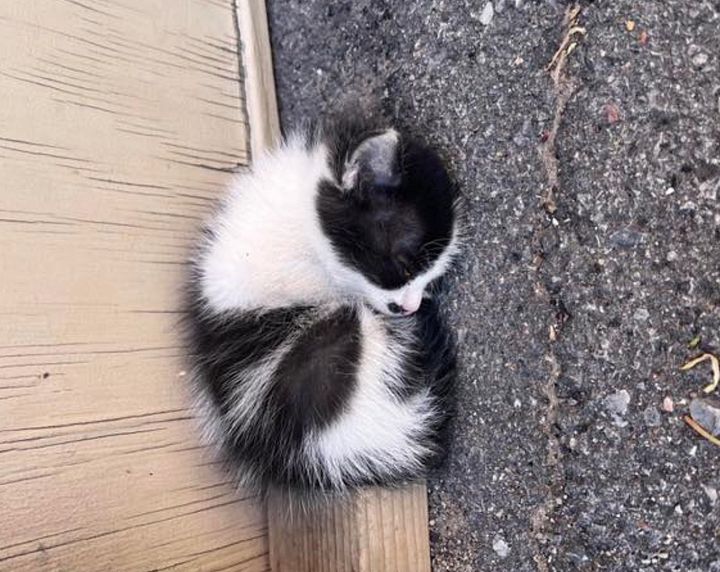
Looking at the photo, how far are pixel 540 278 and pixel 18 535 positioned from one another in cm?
93

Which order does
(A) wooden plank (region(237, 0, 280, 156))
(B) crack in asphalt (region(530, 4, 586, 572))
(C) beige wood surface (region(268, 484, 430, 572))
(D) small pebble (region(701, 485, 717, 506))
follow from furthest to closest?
1. (A) wooden plank (region(237, 0, 280, 156))
2. (C) beige wood surface (region(268, 484, 430, 572))
3. (B) crack in asphalt (region(530, 4, 586, 572))
4. (D) small pebble (region(701, 485, 717, 506))

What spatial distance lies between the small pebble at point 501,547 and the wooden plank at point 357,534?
0.16m

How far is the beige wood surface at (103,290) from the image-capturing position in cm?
131

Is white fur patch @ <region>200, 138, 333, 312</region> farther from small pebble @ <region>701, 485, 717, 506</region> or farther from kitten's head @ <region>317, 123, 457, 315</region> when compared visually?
small pebble @ <region>701, 485, 717, 506</region>

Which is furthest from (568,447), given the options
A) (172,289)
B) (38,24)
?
(38,24)

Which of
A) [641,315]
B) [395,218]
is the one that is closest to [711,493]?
[641,315]

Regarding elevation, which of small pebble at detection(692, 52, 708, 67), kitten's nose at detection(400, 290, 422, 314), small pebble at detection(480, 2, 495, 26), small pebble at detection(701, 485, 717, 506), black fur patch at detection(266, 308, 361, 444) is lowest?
black fur patch at detection(266, 308, 361, 444)

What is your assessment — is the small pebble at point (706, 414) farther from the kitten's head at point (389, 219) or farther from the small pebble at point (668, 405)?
the kitten's head at point (389, 219)

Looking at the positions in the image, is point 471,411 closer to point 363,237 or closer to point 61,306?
point 363,237

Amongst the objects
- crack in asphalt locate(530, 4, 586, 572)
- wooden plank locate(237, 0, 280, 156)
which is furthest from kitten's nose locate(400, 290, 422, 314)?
wooden plank locate(237, 0, 280, 156)

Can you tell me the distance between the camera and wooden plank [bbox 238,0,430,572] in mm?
1507

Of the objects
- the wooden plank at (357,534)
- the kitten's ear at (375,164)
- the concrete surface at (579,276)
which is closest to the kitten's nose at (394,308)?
the concrete surface at (579,276)

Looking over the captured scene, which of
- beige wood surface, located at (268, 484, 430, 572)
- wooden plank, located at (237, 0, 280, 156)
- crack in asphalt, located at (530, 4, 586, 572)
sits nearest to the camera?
crack in asphalt, located at (530, 4, 586, 572)

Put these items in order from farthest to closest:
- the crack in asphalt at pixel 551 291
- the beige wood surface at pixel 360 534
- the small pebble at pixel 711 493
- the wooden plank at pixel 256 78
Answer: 1. the wooden plank at pixel 256 78
2. the beige wood surface at pixel 360 534
3. the crack in asphalt at pixel 551 291
4. the small pebble at pixel 711 493
